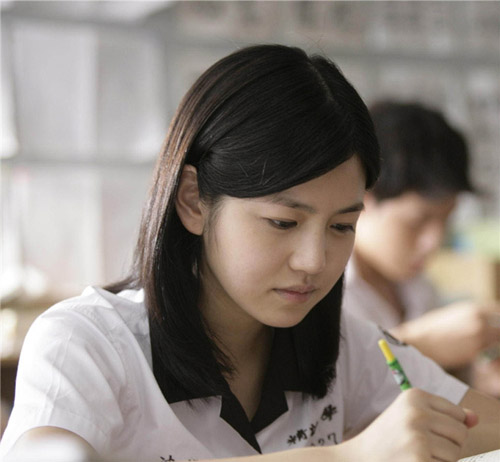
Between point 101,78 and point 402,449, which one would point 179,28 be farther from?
point 402,449

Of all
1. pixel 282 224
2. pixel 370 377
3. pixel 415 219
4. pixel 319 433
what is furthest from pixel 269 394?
pixel 415 219

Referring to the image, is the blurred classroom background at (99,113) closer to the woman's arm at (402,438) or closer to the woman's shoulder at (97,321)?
the woman's shoulder at (97,321)

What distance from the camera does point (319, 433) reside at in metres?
1.17

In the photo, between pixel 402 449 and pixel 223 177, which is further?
pixel 223 177

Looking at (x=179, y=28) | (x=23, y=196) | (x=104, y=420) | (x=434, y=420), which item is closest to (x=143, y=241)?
(x=104, y=420)

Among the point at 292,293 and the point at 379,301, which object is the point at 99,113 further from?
the point at 292,293

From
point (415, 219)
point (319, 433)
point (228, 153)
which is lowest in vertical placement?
point (319, 433)

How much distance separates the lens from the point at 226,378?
3.66 ft

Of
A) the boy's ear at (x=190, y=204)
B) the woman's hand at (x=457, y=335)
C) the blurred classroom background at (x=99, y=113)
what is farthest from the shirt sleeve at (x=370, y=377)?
the blurred classroom background at (x=99, y=113)

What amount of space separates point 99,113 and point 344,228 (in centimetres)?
255

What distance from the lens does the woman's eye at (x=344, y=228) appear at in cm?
98

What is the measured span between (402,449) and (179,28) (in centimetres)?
296

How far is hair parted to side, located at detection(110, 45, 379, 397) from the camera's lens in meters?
0.94

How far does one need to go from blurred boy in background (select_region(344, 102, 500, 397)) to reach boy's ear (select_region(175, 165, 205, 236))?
2.80ft
